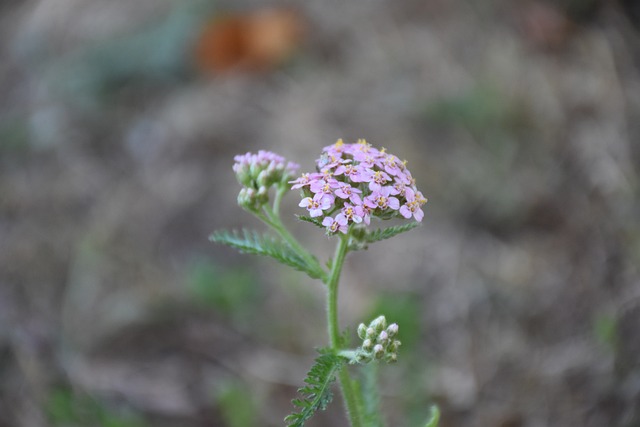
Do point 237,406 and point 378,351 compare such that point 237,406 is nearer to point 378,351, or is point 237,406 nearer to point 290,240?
point 290,240

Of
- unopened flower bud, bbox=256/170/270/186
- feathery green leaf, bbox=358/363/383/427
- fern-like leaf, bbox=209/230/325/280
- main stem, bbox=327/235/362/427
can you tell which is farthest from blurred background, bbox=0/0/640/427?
unopened flower bud, bbox=256/170/270/186

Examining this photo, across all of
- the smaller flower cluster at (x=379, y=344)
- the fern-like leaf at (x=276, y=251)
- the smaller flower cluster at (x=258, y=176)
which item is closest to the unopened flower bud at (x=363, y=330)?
the smaller flower cluster at (x=379, y=344)

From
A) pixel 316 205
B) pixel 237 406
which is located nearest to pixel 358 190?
pixel 316 205

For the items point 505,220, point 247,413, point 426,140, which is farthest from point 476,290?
point 247,413

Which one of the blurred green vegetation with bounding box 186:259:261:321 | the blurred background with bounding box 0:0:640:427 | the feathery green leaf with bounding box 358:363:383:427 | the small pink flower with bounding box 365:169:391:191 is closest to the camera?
the small pink flower with bounding box 365:169:391:191

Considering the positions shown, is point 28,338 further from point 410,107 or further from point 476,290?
point 410,107

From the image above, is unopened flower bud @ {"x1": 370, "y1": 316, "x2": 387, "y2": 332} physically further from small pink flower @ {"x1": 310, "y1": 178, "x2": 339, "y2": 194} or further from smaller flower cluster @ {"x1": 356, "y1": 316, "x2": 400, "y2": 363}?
small pink flower @ {"x1": 310, "y1": 178, "x2": 339, "y2": 194}
